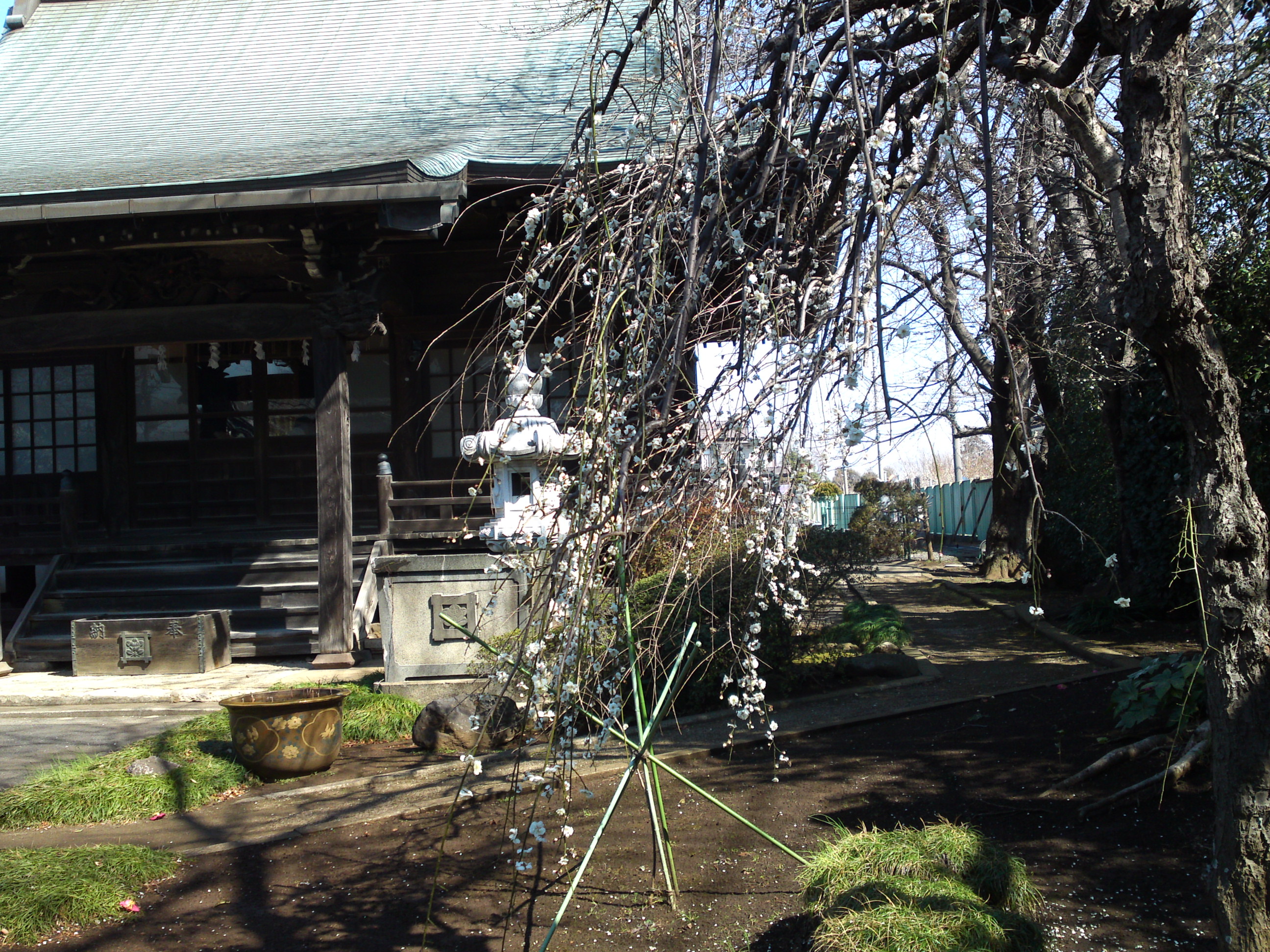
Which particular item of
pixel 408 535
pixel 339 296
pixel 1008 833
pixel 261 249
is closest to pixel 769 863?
pixel 1008 833

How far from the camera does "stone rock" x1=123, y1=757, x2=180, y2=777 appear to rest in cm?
516

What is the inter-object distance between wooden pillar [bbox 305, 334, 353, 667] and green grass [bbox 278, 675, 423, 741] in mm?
1069

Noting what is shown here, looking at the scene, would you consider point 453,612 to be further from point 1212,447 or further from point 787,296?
point 1212,447

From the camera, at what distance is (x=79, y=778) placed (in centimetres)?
506

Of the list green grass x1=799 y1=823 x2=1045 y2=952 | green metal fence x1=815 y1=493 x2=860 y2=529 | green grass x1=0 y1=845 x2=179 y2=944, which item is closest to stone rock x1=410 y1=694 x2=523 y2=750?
green grass x1=0 y1=845 x2=179 y2=944

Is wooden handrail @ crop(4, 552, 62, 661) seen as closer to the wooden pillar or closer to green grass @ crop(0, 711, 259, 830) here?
the wooden pillar

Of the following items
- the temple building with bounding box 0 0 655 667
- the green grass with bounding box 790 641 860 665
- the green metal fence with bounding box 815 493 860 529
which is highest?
the temple building with bounding box 0 0 655 667

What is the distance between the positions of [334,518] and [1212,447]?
6565 millimetres

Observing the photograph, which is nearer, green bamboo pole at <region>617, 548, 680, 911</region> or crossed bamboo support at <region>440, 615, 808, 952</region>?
crossed bamboo support at <region>440, 615, 808, 952</region>

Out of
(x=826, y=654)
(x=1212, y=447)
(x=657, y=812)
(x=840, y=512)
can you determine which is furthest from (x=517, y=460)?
(x=840, y=512)

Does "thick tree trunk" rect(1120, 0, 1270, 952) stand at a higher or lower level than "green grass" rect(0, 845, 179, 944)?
higher

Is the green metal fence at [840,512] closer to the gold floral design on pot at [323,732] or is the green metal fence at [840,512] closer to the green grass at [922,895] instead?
the gold floral design on pot at [323,732]

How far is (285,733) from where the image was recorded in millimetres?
5180

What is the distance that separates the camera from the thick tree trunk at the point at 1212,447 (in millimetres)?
2441
